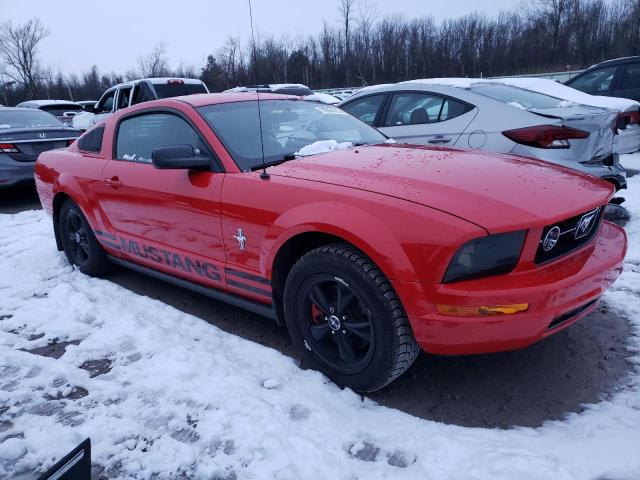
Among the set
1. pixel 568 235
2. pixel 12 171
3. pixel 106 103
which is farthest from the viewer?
pixel 106 103

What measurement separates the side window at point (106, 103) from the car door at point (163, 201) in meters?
8.76

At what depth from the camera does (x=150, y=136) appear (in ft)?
12.0

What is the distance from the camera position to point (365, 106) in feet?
18.9

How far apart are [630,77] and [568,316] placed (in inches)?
326

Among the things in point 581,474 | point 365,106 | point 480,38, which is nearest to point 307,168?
point 581,474

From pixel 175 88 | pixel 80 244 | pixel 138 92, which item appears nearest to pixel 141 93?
pixel 138 92

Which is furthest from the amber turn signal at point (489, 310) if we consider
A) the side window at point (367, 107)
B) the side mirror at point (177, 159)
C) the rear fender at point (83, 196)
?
the side window at point (367, 107)

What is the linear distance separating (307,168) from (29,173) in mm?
6329

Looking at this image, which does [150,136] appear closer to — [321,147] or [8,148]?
[321,147]

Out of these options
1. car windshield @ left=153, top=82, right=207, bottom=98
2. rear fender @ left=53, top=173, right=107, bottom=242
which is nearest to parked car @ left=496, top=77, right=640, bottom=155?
rear fender @ left=53, top=173, right=107, bottom=242

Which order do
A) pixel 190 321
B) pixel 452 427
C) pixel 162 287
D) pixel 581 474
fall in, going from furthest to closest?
pixel 162 287 → pixel 190 321 → pixel 452 427 → pixel 581 474

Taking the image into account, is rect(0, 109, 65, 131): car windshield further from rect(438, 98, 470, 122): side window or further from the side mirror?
rect(438, 98, 470, 122): side window

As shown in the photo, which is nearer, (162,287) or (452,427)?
(452,427)

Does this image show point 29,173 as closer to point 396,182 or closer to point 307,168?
point 307,168
